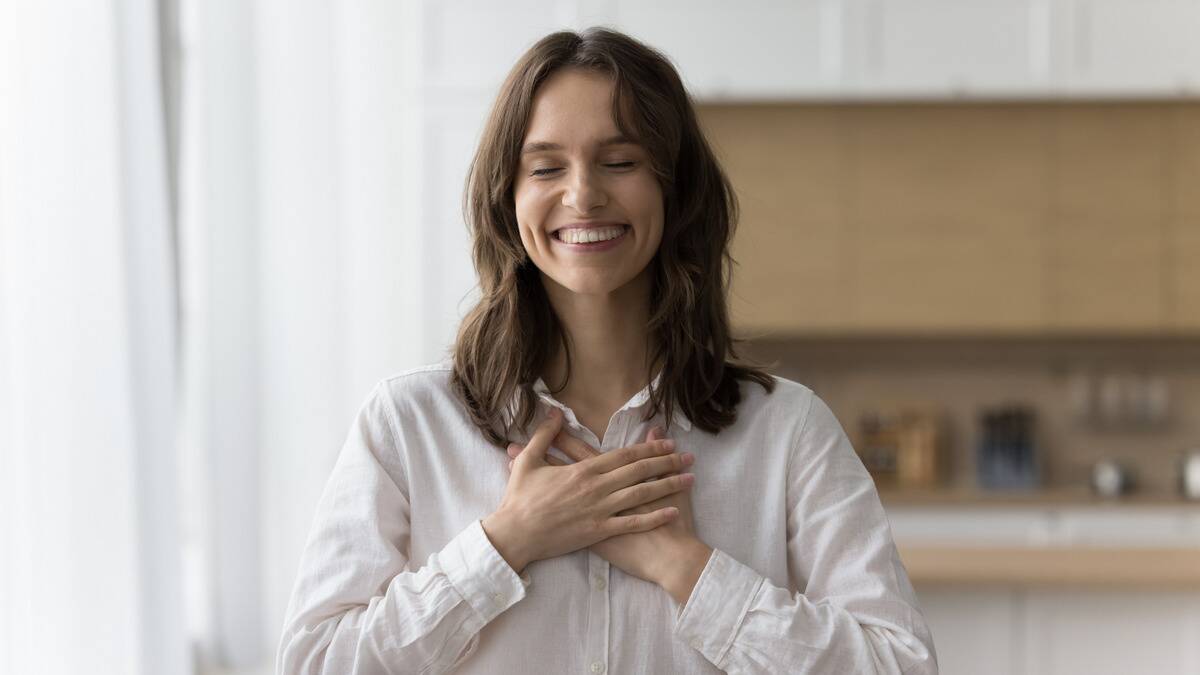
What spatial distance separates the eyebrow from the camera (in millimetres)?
1412

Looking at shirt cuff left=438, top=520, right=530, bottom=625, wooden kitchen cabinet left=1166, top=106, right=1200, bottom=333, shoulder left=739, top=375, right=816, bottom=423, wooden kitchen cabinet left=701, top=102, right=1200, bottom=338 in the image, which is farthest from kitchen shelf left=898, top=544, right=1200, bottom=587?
wooden kitchen cabinet left=1166, top=106, right=1200, bottom=333

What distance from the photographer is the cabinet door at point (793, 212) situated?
191 inches

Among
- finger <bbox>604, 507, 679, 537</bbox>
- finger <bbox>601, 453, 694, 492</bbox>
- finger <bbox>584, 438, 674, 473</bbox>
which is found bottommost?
finger <bbox>604, 507, 679, 537</bbox>

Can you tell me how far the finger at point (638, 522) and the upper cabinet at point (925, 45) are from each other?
3.42 metres

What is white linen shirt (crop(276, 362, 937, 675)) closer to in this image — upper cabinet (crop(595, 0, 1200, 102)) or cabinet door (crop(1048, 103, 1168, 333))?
upper cabinet (crop(595, 0, 1200, 102))

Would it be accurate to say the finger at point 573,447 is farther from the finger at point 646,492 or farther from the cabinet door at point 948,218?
the cabinet door at point 948,218

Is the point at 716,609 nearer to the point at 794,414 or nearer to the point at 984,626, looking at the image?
the point at 794,414

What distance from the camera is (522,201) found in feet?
4.73

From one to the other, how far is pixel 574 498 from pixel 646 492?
0.08 meters

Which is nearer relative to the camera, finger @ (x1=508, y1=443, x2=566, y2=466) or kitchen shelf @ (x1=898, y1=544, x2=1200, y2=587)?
finger @ (x1=508, y1=443, x2=566, y2=466)

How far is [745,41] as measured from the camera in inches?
185

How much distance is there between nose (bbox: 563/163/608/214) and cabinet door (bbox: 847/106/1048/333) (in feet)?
11.8

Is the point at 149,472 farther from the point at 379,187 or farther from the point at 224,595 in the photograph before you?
the point at 379,187

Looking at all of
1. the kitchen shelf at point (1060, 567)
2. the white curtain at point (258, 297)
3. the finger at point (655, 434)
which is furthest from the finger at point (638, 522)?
the white curtain at point (258, 297)
